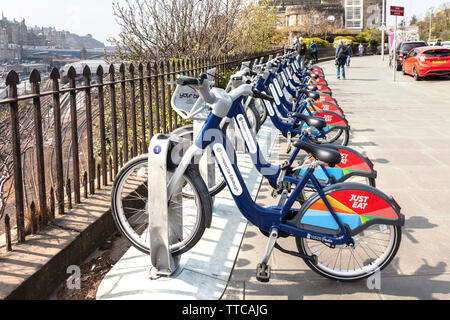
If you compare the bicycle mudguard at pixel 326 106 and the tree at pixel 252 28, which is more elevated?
the tree at pixel 252 28

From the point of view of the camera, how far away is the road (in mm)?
2986

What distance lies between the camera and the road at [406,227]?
2986 millimetres

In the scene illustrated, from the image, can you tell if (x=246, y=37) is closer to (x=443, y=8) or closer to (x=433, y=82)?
(x=433, y=82)

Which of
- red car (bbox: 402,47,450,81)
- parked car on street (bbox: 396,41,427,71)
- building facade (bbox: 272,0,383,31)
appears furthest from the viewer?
building facade (bbox: 272,0,383,31)

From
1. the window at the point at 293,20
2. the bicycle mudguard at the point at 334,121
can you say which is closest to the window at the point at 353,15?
the window at the point at 293,20

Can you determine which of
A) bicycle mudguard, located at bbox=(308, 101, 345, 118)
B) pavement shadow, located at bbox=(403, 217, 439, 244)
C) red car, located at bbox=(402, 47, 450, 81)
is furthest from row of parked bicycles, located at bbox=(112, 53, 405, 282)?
red car, located at bbox=(402, 47, 450, 81)

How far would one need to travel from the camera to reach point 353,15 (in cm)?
7481

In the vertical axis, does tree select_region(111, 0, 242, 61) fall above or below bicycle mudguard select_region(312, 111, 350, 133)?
above

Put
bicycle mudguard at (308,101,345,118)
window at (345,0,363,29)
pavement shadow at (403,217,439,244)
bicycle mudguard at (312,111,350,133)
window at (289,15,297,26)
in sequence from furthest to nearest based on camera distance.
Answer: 1. window at (345,0,363,29)
2. window at (289,15,297,26)
3. bicycle mudguard at (308,101,345,118)
4. bicycle mudguard at (312,111,350,133)
5. pavement shadow at (403,217,439,244)

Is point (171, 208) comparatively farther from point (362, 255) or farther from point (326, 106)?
point (326, 106)

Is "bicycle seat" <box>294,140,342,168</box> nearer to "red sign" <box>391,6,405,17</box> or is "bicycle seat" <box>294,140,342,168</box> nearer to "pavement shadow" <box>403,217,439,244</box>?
"pavement shadow" <box>403,217,439,244</box>

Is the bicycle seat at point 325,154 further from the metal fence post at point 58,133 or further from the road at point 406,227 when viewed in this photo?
the metal fence post at point 58,133

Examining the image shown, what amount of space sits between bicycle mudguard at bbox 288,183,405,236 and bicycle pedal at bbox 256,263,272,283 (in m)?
0.38

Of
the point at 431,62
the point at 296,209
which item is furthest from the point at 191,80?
the point at 431,62
